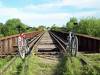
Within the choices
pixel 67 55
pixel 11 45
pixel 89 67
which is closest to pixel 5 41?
pixel 11 45

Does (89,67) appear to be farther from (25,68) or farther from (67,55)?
(67,55)

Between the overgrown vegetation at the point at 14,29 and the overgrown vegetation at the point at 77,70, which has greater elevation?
the overgrown vegetation at the point at 14,29

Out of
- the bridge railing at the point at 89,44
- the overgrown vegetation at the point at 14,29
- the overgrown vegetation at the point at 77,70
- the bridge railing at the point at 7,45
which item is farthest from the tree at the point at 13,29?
the overgrown vegetation at the point at 77,70

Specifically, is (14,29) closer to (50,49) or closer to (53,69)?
(50,49)

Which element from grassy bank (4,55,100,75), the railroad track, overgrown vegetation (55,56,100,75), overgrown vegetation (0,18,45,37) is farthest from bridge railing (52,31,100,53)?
overgrown vegetation (55,56,100,75)

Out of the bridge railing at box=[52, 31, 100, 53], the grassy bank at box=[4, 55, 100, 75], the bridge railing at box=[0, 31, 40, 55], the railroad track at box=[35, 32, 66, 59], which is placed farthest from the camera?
the bridge railing at box=[0, 31, 40, 55]

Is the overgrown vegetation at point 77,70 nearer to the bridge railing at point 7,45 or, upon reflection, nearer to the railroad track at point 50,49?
the railroad track at point 50,49

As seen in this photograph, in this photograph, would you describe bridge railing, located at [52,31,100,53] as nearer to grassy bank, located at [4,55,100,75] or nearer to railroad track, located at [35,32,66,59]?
railroad track, located at [35,32,66,59]

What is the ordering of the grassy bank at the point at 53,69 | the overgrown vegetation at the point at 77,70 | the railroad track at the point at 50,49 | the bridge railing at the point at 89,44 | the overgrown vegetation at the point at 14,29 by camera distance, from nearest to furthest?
the overgrown vegetation at the point at 77,70, the grassy bank at the point at 53,69, the railroad track at the point at 50,49, the bridge railing at the point at 89,44, the overgrown vegetation at the point at 14,29

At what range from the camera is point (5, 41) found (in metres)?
17.8

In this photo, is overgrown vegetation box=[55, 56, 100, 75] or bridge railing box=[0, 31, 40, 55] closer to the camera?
overgrown vegetation box=[55, 56, 100, 75]

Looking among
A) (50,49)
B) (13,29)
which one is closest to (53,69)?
(50,49)

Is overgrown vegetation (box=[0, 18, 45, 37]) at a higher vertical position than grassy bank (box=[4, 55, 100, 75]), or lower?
higher

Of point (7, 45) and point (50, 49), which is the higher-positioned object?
point (7, 45)
